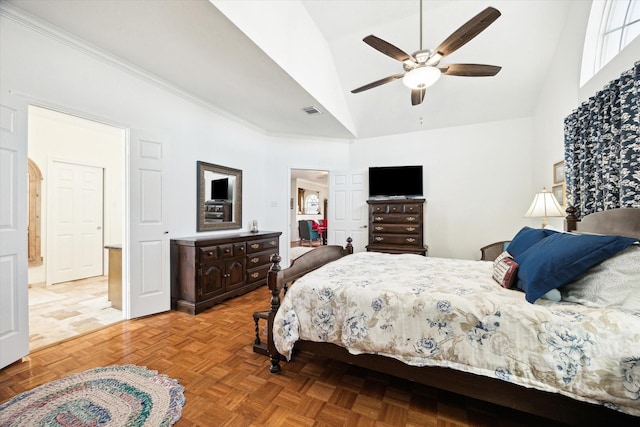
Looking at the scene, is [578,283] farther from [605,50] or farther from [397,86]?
[397,86]

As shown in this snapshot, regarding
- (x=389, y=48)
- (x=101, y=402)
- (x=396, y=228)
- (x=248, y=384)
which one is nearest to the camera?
(x=101, y=402)

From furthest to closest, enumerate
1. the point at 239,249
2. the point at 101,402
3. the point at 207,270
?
1. the point at 239,249
2. the point at 207,270
3. the point at 101,402

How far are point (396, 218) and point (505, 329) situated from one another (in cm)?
310

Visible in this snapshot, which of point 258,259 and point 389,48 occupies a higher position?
point 389,48

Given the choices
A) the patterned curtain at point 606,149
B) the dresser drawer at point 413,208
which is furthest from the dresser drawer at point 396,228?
the patterned curtain at point 606,149

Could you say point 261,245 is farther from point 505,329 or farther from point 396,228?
point 505,329

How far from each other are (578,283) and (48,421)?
2874 mm

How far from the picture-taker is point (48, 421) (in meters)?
1.37

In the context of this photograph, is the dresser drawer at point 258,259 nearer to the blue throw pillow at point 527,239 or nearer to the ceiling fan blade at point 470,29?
the blue throw pillow at point 527,239

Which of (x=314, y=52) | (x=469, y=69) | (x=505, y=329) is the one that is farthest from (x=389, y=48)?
(x=505, y=329)

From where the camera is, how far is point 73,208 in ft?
13.7

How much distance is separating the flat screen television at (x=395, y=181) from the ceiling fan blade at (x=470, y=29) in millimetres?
2502

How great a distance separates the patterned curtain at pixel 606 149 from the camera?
1.66m

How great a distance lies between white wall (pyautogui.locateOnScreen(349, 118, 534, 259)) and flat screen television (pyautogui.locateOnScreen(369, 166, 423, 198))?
299mm
